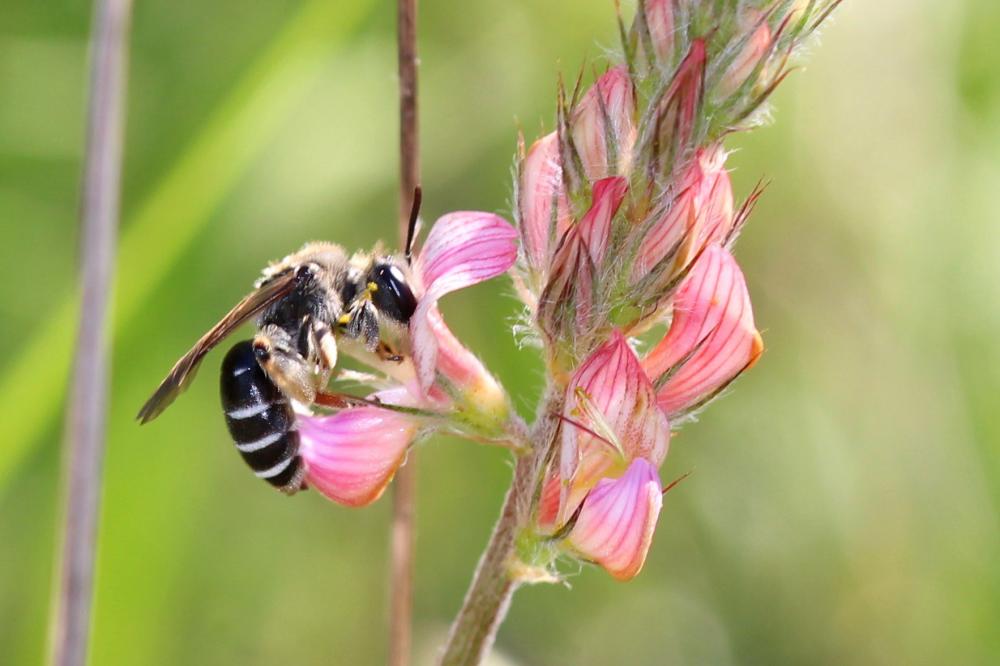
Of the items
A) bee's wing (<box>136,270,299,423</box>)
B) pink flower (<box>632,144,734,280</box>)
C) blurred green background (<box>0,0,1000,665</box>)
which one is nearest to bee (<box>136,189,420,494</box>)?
bee's wing (<box>136,270,299,423</box>)

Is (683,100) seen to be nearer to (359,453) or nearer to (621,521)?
(621,521)

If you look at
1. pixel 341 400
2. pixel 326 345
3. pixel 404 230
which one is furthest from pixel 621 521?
→ pixel 404 230

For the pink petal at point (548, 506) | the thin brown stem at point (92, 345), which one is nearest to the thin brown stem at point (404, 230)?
the pink petal at point (548, 506)

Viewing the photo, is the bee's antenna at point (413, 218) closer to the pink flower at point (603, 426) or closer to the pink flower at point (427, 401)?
the pink flower at point (427, 401)

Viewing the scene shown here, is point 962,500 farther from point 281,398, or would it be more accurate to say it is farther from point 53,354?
point 53,354

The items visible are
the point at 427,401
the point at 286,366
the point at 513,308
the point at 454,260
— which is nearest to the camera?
the point at 454,260

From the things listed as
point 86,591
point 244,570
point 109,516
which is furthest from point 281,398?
point 244,570

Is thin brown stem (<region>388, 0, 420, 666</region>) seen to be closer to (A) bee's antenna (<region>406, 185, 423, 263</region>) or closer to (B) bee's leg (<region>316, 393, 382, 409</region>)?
(A) bee's antenna (<region>406, 185, 423, 263</region>)
